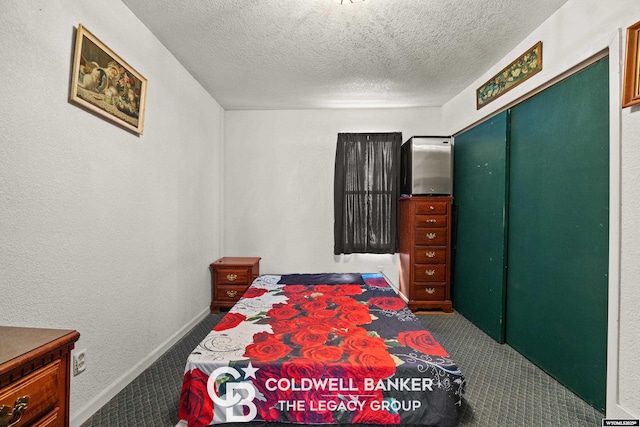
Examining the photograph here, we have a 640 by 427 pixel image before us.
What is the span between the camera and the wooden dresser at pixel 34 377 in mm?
775

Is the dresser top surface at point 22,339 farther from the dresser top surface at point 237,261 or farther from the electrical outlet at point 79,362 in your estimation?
the dresser top surface at point 237,261

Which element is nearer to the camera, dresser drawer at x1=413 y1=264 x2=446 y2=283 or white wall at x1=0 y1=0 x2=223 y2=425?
white wall at x1=0 y1=0 x2=223 y2=425

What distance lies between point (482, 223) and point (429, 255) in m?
0.70

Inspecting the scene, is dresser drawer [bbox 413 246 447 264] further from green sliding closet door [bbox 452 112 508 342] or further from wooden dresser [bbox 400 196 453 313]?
green sliding closet door [bbox 452 112 508 342]

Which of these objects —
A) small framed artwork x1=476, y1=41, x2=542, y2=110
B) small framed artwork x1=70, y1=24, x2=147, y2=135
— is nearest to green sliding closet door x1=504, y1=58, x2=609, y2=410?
small framed artwork x1=476, y1=41, x2=542, y2=110

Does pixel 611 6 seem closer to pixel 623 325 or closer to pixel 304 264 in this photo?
pixel 623 325

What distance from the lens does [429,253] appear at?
3.40 meters

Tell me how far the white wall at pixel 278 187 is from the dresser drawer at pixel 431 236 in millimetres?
852

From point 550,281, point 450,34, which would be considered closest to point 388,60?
point 450,34

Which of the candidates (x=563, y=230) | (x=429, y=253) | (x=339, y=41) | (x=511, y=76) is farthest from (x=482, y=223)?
(x=339, y=41)

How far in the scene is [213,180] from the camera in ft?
12.2

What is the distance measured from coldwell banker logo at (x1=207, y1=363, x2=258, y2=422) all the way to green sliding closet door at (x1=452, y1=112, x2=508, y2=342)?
2336 millimetres

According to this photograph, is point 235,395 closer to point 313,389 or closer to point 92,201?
point 313,389

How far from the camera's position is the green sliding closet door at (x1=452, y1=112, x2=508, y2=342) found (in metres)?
2.66
